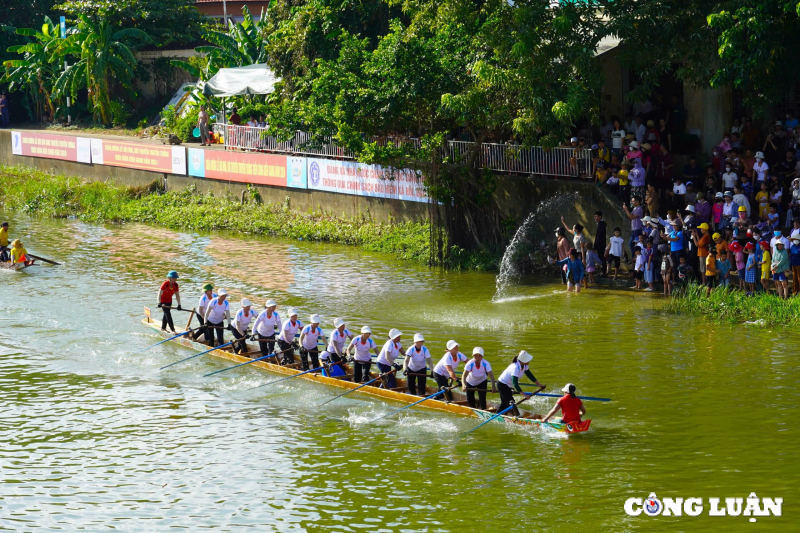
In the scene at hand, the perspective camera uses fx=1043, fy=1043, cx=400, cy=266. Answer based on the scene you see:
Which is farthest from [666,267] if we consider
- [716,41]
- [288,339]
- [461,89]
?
[288,339]

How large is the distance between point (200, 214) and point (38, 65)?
16609 mm

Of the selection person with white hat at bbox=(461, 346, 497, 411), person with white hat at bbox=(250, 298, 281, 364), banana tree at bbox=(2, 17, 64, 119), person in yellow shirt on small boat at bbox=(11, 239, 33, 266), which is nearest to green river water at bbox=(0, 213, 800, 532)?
person with white hat at bbox=(461, 346, 497, 411)

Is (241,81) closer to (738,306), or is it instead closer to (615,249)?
(615,249)

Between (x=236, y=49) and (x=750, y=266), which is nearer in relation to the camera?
(x=750, y=266)

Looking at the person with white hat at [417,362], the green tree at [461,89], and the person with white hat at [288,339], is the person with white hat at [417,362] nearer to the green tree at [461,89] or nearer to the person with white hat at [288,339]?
the person with white hat at [288,339]

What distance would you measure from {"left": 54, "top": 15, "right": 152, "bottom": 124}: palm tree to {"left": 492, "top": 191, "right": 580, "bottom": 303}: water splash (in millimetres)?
25563

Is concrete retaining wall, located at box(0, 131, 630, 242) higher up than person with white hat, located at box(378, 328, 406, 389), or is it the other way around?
concrete retaining wall, located at box(0, 131, 630, 242)

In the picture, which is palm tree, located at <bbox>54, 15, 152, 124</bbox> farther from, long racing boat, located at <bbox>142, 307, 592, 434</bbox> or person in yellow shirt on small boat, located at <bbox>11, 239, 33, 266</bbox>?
long racing boat, located at <bbox>142, 307, 592, 434</bbox>

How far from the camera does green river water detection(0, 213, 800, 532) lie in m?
13.6

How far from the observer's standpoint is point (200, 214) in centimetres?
3750

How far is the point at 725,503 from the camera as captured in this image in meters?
13.2

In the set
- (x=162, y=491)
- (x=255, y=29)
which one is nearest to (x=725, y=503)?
(x=162, y=491)

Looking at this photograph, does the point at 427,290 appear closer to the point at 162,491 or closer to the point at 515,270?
the point at 515,270

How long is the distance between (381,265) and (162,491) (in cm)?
1581
